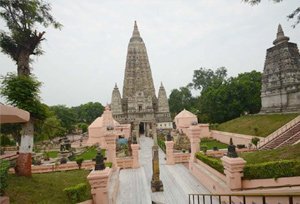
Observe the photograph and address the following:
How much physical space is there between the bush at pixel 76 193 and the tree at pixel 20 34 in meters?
5.44

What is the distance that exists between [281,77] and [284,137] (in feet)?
36.9

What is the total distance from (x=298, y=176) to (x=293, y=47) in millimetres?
25776

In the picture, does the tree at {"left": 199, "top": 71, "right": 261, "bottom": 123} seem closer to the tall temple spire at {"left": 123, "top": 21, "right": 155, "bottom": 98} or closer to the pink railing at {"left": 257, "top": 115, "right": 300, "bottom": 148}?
the tall temple spire at {"left": 123, "top": 21, "right": 155, "bottom": 98}

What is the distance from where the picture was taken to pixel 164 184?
14250mm

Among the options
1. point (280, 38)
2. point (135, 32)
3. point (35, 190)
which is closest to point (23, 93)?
point (35, 190)

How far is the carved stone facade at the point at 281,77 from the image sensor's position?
90.1 feet

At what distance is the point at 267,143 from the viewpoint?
2055cm

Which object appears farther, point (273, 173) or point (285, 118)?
point (285, 118)

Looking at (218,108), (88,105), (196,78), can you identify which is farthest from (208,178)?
(88,105)

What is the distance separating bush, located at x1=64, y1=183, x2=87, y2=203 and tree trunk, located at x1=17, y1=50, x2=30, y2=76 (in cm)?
538

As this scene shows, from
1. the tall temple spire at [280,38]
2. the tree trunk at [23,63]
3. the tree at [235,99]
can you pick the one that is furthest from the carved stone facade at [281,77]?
the tree trunk at [23,63]

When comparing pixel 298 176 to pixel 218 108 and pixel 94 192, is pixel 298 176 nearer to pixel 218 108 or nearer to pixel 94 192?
pixel 94 192

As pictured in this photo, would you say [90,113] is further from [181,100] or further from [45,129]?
[45,129]

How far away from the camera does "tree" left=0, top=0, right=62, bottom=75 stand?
35.8 ft
